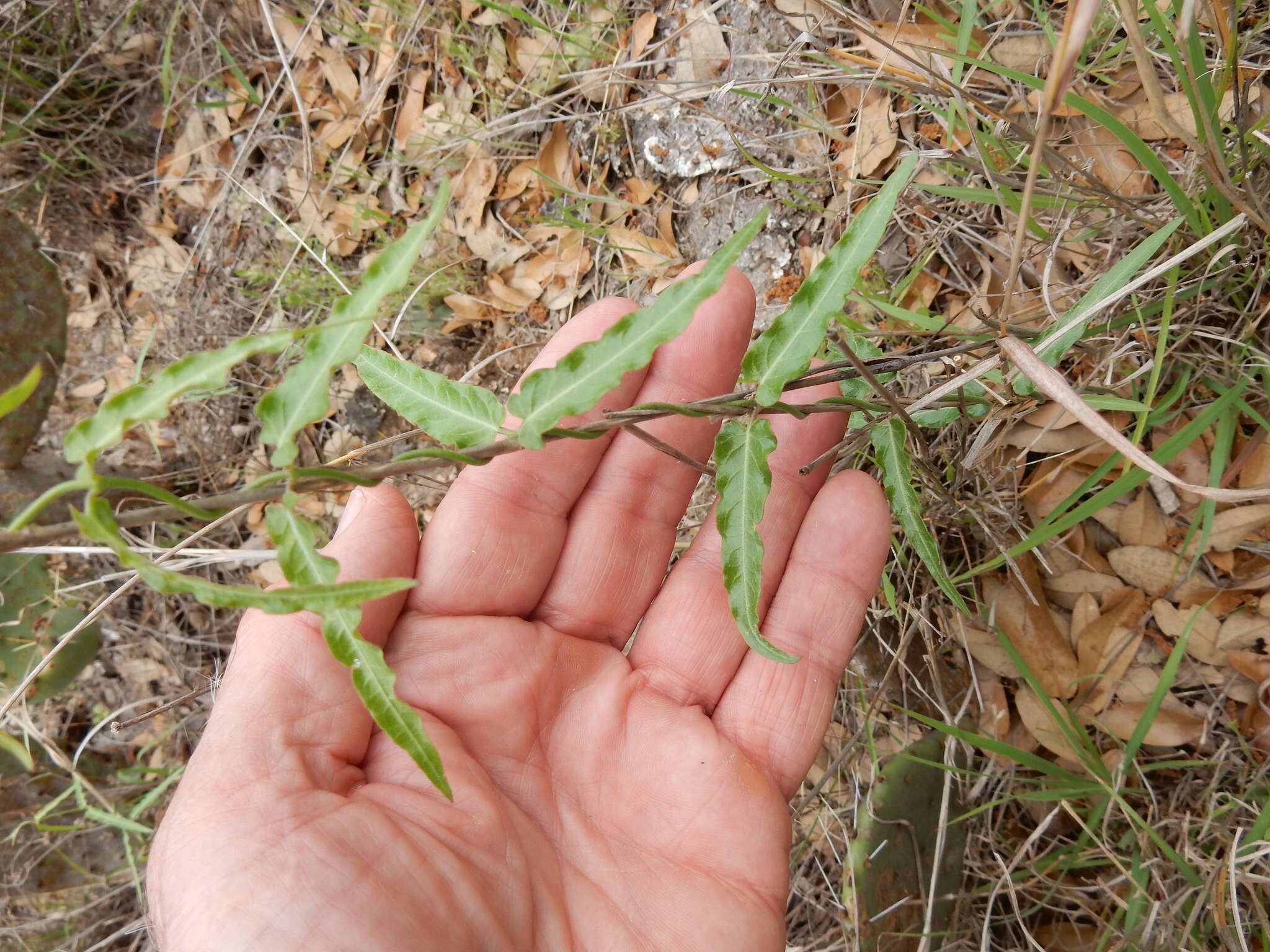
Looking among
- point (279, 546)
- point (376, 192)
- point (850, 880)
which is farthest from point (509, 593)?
point (376, 192)

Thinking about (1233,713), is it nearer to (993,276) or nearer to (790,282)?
(993,276)

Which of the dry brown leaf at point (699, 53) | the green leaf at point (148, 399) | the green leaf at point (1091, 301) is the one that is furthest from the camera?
the dry brown leaf at point (699, 53)

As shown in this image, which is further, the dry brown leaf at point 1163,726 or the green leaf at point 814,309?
the dry brown leaf at point 1163,726

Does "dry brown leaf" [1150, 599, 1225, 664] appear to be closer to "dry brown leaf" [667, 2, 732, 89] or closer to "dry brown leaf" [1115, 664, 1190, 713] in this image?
"dry brown leaf" [1115, 664, 1190, 713]

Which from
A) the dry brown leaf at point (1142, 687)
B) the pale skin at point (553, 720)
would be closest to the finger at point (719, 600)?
the pale skin at point (553, 720)

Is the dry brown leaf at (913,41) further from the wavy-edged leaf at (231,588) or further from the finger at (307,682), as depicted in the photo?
the wavy-edged leaf at (231,588)
